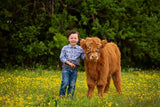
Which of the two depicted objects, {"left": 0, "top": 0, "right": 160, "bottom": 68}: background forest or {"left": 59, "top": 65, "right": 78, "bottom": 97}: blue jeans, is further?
{"left": 0, "top": 0, "right": 160, "bottom": 68}: background forest

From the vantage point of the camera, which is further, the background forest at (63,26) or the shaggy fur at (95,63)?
the background forest at (63,26)

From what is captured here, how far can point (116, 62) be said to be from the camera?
22.3 feet

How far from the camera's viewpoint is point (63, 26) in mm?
13008

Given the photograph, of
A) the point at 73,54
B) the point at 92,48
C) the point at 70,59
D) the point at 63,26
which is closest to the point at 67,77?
the point at 70,59

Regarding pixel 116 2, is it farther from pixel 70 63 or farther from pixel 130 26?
pixel 70 63

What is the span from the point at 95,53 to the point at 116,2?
956 centimetres

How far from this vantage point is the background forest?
12.9m

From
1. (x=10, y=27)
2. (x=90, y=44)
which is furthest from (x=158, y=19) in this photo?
(x=90, y=44)

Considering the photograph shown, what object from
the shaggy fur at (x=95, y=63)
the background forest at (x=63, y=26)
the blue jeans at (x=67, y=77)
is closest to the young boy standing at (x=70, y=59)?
the blue jeans at (x=67, y=77)

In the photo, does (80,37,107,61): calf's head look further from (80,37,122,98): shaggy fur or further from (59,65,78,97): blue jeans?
(59,65,78,97): blue jeans

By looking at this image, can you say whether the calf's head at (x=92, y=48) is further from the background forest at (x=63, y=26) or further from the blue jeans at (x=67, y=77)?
the background forest at (x=63, y=26)

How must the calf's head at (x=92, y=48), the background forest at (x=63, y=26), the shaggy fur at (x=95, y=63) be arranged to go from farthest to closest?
the background forest at (x=63, y=26) < the shaggy fur at (x=95, y=63) < the calf's head at (x=92, y=48)

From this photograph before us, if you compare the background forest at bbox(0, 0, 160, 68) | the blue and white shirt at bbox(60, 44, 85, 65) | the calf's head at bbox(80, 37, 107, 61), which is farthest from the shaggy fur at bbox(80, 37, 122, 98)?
the background forest at bbox(0, 0, 160, 68)

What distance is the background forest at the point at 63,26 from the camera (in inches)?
508
